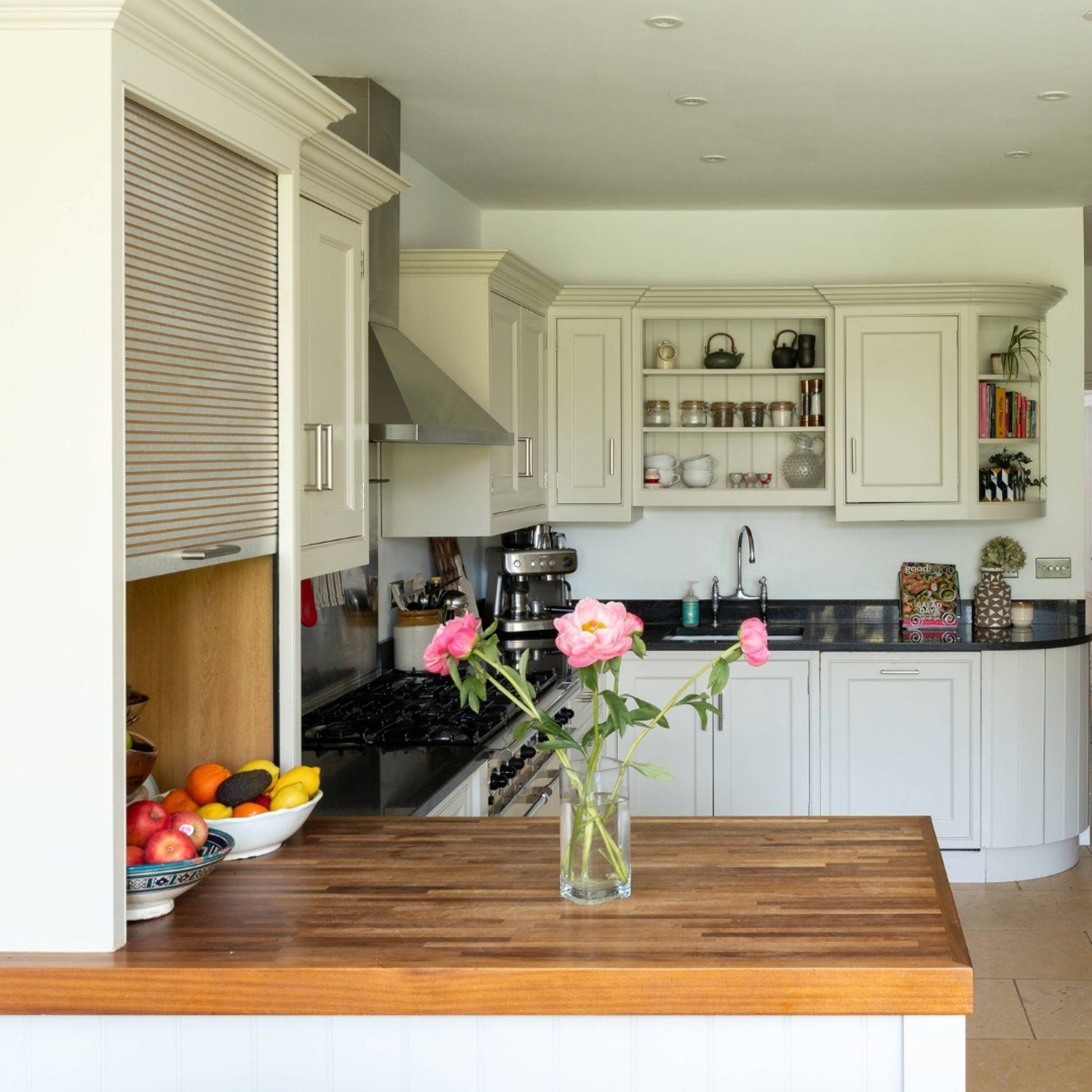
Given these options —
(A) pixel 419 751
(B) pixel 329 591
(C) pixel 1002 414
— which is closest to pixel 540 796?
(A) pixel 419 751

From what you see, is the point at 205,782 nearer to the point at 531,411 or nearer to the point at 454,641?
the point at 454,641

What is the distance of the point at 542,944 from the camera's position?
1.78 meters

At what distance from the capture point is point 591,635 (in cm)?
184

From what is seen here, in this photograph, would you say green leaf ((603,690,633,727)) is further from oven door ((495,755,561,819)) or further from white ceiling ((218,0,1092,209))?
white ceiling ((218,0,1092,209))

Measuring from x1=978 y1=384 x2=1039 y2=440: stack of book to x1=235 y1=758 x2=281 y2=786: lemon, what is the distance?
156 inches

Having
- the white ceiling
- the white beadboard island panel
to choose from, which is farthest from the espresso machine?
the white beadboard island panel

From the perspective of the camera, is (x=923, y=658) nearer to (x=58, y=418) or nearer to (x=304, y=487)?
(x=304, y=487)

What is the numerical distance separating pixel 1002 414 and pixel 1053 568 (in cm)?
75

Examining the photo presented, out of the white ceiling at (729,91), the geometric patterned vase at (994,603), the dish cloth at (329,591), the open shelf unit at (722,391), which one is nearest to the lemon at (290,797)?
the dish cloth at (329,591)

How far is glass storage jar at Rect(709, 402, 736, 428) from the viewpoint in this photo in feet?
18.6

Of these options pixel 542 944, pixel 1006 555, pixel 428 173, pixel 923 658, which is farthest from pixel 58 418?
pixel 1006 555

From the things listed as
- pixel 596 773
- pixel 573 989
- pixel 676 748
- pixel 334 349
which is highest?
pixel 334 349

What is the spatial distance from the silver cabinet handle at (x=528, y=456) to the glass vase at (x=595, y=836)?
120 inches

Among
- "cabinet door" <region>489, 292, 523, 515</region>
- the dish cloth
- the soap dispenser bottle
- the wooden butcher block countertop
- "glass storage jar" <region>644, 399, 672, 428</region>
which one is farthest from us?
the soap dispenser bottle
